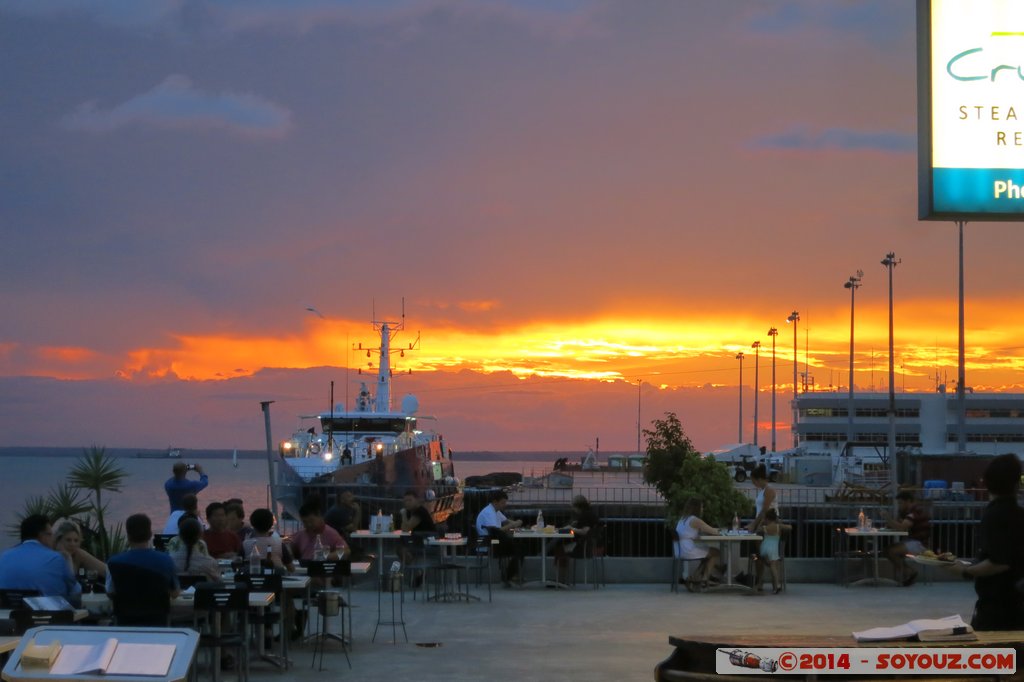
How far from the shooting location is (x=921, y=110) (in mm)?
9914

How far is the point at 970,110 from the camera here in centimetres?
995

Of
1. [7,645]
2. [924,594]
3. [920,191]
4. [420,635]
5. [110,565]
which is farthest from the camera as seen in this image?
[924,594]

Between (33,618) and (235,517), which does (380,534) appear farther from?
(33,618)

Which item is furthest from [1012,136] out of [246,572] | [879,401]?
[879,401]

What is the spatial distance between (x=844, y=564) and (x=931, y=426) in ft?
274

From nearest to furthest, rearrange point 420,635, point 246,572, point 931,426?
1. point 246,572
2. point 420,635
3. point 931,426

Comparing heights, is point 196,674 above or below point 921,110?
below

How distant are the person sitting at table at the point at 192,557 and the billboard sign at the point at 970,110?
21.0ft

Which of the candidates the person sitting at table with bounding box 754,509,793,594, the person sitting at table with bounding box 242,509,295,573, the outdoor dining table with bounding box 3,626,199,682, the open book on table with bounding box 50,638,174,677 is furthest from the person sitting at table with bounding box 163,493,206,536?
the person sitting at table with bounding box 754,509,793,594

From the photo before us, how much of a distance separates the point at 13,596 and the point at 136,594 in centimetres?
84

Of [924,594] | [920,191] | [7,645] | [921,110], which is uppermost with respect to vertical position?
[921,110]

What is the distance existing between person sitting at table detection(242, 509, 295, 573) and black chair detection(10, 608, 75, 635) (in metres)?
3.85

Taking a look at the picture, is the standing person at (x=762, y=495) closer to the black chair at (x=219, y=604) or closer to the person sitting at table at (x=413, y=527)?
the person sitting at table at (x=413, y=527)

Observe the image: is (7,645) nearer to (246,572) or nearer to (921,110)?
(246,572)
